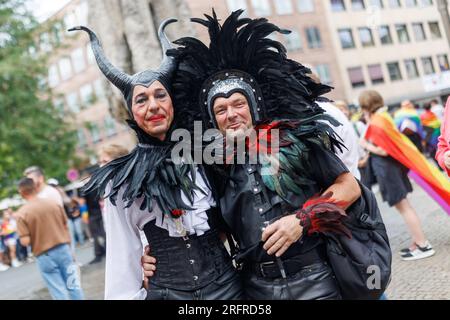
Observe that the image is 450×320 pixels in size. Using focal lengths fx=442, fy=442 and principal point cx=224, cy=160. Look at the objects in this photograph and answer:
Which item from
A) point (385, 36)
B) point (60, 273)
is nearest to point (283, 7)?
point (385, 36)

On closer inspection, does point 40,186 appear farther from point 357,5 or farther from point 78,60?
point 357,5

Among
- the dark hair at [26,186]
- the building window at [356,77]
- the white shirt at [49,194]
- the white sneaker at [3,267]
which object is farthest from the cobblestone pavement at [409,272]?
the building window at [356,77]

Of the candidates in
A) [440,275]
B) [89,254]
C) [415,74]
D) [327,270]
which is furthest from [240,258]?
[415,74]

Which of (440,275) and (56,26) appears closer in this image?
(440,275)

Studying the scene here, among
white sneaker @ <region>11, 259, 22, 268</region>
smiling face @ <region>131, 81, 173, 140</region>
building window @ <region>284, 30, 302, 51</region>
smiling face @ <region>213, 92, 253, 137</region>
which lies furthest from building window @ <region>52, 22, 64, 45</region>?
smiling face @ <region>213, 92, 253, 137</region>

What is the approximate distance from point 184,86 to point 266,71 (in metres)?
0.42

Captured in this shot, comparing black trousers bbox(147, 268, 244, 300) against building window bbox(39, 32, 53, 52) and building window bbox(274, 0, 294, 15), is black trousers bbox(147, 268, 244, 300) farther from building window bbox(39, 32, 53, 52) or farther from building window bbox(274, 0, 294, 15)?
building window bbox(274, 0, 294, 15)

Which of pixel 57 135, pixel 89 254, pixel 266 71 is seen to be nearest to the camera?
pixel 266 71

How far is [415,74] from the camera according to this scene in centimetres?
3312

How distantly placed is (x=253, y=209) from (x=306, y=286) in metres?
0.40

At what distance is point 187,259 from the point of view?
2.09 metres

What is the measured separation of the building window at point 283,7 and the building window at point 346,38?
3.96 metres

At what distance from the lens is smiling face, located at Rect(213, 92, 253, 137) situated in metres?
2.04
